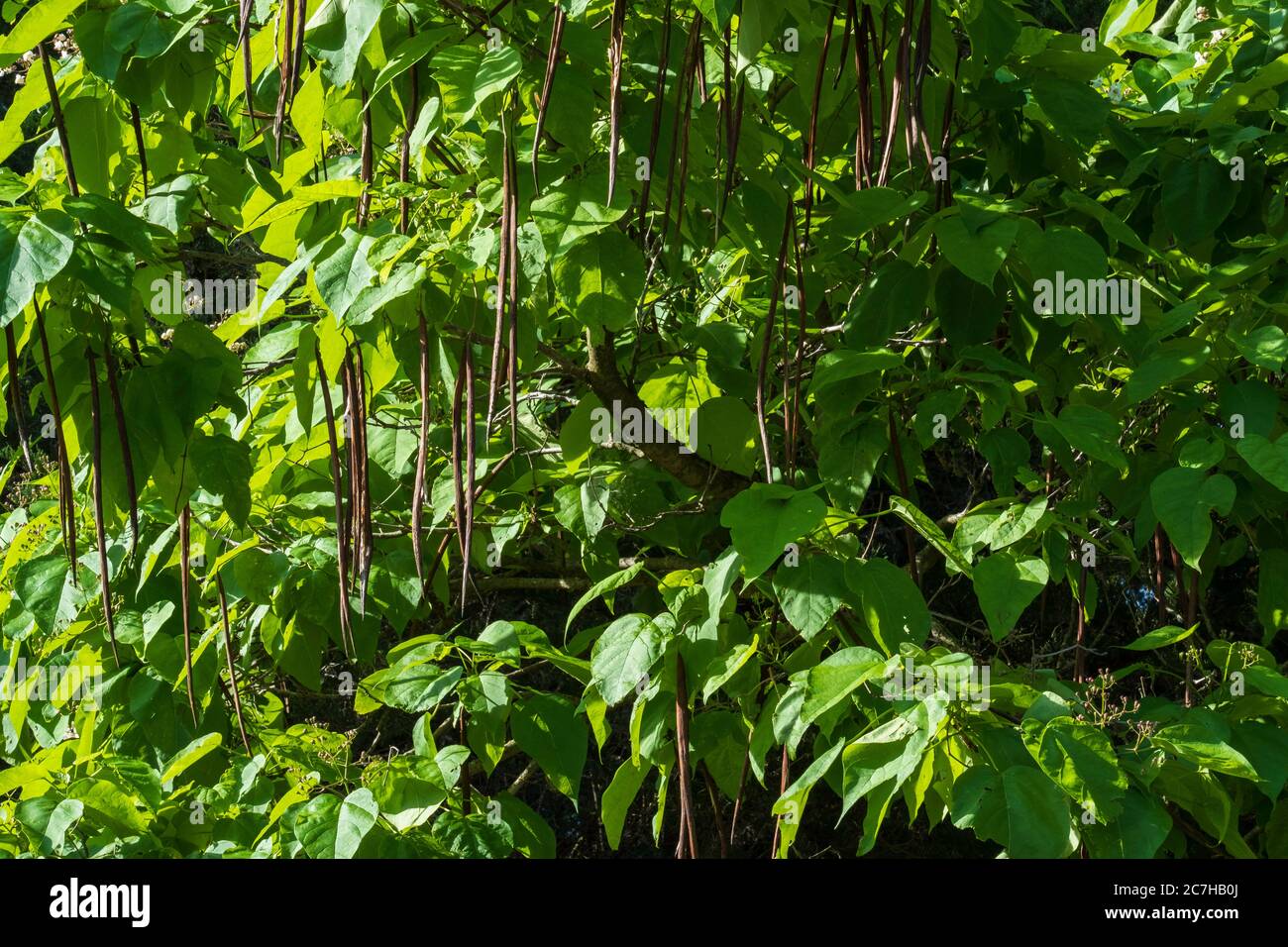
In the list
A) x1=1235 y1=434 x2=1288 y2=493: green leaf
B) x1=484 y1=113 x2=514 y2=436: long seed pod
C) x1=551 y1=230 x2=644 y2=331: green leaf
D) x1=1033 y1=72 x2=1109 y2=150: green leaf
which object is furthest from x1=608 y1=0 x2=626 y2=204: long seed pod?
x1=1235 y1=434 x2=1288 y2=493: green leaf

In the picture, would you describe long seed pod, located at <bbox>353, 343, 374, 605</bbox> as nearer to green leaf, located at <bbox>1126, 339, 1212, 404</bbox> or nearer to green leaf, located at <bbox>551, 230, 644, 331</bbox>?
green leaf, located at <bbox>551, 230, 644, 331</bbox>

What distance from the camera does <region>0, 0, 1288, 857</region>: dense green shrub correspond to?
4.46ft

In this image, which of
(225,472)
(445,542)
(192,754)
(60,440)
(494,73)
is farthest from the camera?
(445,542)

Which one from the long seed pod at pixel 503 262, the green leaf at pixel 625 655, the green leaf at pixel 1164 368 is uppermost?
the long seed pod at pixel 503 262

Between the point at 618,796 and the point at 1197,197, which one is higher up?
the point at 1197,197

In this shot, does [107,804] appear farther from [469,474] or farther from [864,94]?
[864,94]

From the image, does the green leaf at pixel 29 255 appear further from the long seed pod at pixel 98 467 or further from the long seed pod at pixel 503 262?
the long seed pod at pixel 503 262

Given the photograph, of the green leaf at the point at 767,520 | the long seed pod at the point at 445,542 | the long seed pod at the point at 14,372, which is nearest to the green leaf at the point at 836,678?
the green leaf at the point at 767,520

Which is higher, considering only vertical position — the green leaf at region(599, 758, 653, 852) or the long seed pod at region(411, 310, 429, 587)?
the long seed pod at region(411, 310, 429, 587)

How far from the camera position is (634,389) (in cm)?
196

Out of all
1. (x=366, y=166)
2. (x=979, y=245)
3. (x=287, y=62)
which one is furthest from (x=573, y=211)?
(x=979, y=245)

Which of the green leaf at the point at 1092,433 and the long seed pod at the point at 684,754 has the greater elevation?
the green leaf at the point at 1092,433

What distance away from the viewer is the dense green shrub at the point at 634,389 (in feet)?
4.46
